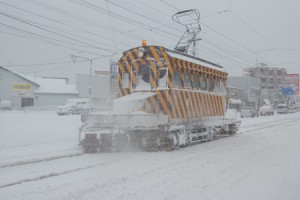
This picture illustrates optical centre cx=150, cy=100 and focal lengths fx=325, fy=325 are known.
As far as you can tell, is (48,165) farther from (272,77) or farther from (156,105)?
(272,77)

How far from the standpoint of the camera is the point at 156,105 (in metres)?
10.7

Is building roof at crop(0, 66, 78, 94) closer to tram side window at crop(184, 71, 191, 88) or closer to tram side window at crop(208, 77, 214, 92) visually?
tram side window at crop(208, 77, 214, 92)

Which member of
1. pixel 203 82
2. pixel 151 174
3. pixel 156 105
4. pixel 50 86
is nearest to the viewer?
pixel 151 174

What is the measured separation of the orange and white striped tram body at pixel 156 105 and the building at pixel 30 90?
43.1 meters

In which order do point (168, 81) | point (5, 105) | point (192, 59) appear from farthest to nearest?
point (5, 105) < point (192, 59) < point (168, 81)

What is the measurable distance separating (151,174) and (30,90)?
4946 centimetres

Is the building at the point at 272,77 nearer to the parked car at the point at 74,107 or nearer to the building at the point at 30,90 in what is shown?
the building at the point at 30,90

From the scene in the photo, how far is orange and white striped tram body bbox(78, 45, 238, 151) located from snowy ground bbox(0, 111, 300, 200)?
0.65m

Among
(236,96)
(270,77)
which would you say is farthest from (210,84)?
(270,77)

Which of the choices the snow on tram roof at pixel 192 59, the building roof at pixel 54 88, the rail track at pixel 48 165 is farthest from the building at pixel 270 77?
the rail track at pixel 48 165

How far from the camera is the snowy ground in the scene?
5.50 metres

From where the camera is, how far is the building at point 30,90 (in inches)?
1960

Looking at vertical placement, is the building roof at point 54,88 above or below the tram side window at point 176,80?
above

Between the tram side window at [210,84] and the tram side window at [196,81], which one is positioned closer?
the tram side window at [196,81]
